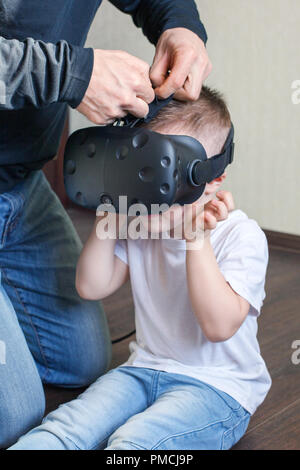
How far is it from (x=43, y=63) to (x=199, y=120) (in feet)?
0.85

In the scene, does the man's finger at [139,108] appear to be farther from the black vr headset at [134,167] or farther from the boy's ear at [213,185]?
the boy's ear at [213,185]

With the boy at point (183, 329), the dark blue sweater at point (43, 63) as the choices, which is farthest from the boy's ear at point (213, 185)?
the dark blue sweater at point (43, 63)

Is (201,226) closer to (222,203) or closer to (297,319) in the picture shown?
(222,203)

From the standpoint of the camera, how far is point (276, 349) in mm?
1604

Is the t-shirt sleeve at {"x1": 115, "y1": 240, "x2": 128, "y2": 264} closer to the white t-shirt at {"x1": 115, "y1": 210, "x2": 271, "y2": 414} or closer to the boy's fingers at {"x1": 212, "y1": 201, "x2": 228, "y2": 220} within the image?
the white t-shirt at {"x1": 115, "y1": 210, "x2": 271, "y2": 414}

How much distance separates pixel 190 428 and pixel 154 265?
11.3 inches

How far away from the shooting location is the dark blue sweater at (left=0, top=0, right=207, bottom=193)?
2.97 ft

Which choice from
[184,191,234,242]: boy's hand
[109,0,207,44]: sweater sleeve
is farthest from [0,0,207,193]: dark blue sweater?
[184,191,234,242]: boy's hand

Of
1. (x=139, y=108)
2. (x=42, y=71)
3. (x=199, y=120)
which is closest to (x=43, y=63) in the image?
(x=42, y=71)

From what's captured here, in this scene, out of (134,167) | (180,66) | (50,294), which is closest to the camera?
(134,167)

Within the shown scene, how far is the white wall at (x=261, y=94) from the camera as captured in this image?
2.39 meters

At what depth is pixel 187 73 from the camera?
1.00 metres

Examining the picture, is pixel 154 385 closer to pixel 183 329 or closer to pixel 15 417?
pixel 183 329
